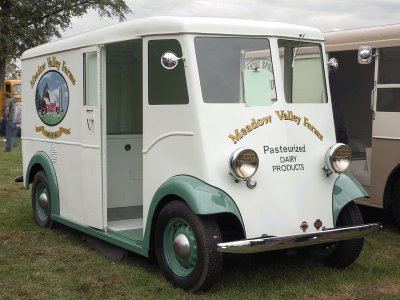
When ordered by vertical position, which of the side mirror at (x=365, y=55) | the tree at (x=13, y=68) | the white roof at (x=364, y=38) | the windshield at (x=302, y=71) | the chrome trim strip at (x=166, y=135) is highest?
the tree at (x=13, y=68)

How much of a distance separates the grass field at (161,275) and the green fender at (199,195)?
0.73 metres

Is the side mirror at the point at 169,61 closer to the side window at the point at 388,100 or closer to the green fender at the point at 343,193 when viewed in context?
the green fender at the point at 343,193

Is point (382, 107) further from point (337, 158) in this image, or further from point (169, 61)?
point (169, 61)

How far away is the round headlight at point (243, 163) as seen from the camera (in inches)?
189

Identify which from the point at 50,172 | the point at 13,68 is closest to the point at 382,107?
the point at 50,172

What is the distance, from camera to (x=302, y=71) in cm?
564

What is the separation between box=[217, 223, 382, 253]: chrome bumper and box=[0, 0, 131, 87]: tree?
835 inches

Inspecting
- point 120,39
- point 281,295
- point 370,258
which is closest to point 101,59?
point 120,39

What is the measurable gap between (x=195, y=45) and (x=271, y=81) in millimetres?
773

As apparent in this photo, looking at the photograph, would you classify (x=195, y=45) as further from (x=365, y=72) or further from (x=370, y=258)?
(x=365, y=72)

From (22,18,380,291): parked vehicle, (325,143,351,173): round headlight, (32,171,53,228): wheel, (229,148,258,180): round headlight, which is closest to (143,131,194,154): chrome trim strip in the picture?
(22,18,380,291): parked vehicle

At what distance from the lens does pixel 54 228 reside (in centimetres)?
737

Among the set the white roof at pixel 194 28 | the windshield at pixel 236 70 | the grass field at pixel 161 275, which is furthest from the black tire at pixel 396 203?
the windshield at pixel 236 70

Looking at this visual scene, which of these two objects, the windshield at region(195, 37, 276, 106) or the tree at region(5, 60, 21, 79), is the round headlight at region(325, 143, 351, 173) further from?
the tree at region(5, 60, 21, 79)
